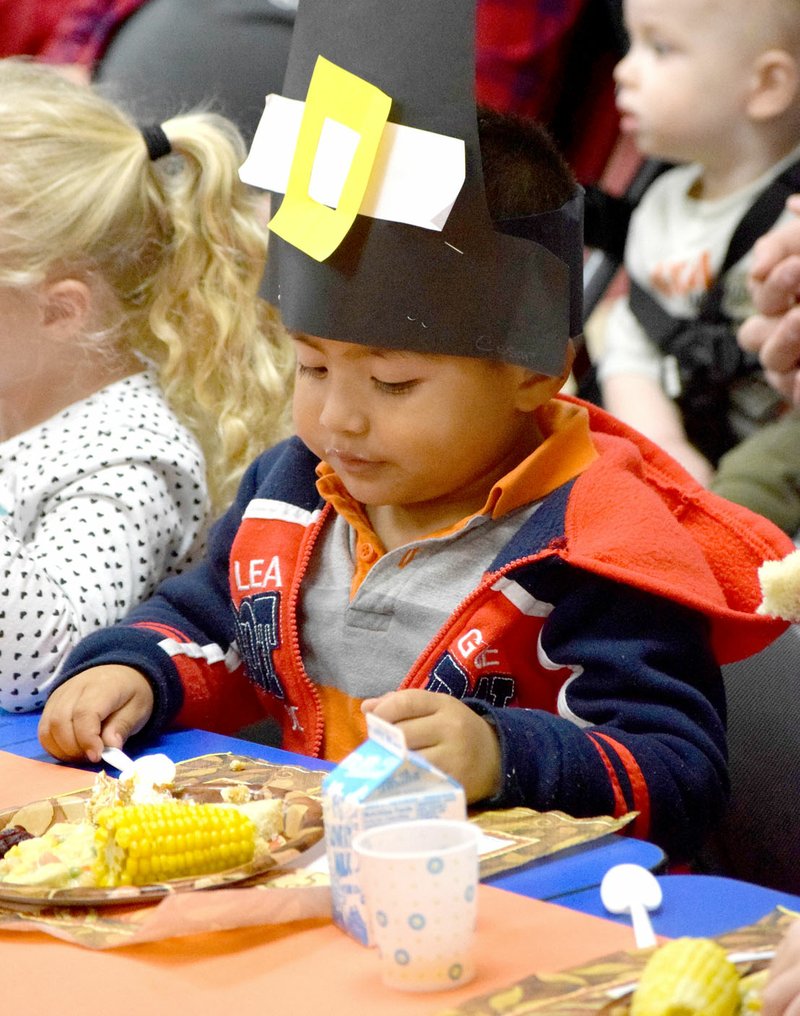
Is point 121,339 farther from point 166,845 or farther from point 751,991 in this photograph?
point 751,991

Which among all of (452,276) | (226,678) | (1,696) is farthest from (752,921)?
(1,696)

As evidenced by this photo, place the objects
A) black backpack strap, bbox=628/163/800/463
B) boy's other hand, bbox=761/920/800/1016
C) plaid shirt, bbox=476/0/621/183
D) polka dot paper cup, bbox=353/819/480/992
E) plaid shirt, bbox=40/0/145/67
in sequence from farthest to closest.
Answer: plaid shirt, bbox=40/0/145/67, plaid shirt, bbox=476/0/621/183, black backpack strap, bbox=628/163/800/463, polka dot paper cup, bbox=353/819/480/992, boy's other hand, bbox=761/920/800/1016

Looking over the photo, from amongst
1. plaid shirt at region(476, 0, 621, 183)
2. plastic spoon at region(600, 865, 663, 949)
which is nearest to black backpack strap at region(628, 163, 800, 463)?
plaid shirt at region(476, 0, 621, 183)

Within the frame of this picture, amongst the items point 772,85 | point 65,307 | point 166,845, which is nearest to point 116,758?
point 166,845

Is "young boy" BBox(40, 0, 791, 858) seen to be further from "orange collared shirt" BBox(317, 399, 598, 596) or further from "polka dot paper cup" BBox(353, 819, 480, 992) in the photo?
"polka dot paper cup" BBox(353, 819, 480, 992)

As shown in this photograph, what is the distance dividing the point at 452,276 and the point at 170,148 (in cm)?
72

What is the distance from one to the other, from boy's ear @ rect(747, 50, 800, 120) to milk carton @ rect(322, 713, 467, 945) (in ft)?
5.44

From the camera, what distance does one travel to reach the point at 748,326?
1.79 meters

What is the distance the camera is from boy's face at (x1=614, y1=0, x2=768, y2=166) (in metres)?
2.16

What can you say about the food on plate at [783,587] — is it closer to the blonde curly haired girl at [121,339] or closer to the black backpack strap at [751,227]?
the blonde curly haired girl at [121,339]

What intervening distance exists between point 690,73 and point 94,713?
1.55m

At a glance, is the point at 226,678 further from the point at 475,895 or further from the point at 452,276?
the point at 475,895

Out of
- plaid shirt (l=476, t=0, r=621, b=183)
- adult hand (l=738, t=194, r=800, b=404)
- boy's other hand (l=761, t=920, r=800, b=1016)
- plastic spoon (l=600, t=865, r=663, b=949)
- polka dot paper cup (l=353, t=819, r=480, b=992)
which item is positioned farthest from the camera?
plaid shirt (l=476, t=0, r=621, b=183)

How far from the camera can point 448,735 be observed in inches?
36.9
